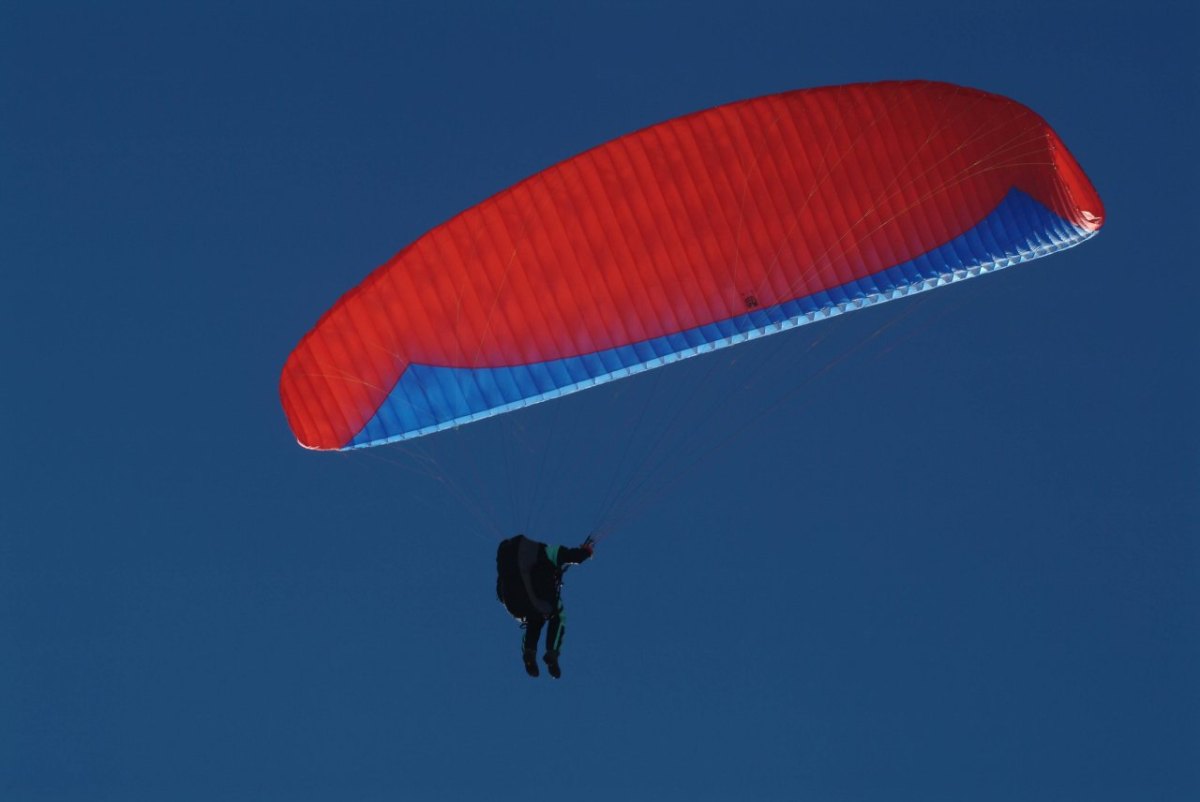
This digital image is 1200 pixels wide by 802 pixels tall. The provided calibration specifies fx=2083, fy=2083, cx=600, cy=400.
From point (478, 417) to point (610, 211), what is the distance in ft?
8.78

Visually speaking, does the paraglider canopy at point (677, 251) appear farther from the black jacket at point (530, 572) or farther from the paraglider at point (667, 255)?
the black jacket at point (530, 572)

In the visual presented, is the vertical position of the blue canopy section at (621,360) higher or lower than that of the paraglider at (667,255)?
lower

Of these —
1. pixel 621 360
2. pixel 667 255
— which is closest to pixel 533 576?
pixel 621 360

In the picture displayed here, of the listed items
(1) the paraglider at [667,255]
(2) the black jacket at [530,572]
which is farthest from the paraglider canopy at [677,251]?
(2) the black jacket at [530,572]

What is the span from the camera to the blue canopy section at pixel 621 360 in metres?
22.8

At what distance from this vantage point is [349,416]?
23.0 meters

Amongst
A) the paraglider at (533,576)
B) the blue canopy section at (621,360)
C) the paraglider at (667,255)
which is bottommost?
the paraglider at (533,576)

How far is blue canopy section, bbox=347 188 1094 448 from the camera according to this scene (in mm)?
22781

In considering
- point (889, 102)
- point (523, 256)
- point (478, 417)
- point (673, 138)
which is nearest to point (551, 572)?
point (478, 417)

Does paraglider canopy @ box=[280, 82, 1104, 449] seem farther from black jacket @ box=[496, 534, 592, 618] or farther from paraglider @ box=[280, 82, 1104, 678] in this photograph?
black jacket @ box=[496, 534, 592, 618]

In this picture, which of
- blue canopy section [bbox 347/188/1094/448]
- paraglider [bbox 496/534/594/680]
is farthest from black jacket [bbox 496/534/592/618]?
blue canopy section [bbox 347/188/1094/448]

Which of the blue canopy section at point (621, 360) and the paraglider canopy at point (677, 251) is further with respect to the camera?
the blue canopy section at point (621, 360)

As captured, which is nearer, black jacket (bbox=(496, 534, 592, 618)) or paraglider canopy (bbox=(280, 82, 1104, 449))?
paraglider canopy (bbox=(280, 82, 1104, 449))

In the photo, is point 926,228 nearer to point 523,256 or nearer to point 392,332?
point 523,256
